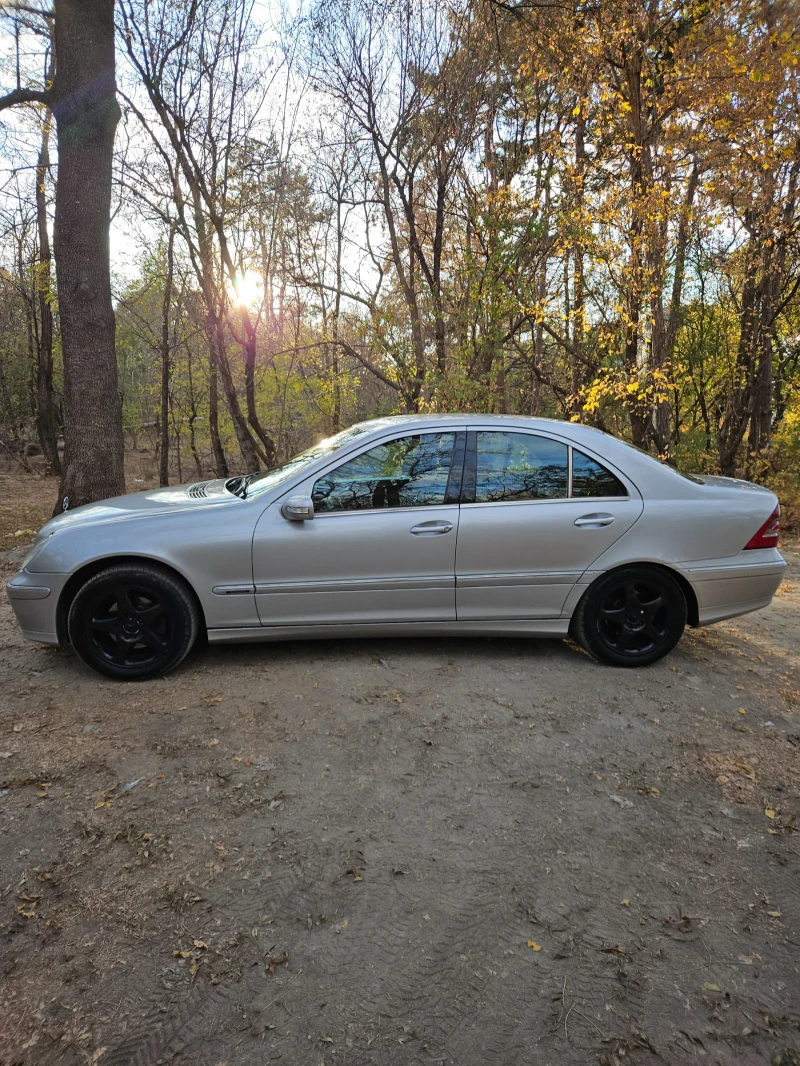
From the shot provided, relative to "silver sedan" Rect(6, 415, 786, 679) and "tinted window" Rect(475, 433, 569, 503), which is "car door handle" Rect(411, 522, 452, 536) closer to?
"silver sedan" Rect(6, 415, 786, 679)

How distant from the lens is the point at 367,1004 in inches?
63.0

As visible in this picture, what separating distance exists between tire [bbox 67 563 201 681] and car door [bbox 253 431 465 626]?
475 mm

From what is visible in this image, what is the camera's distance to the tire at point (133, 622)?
3.38 meters

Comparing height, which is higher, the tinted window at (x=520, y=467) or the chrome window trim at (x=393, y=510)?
the tinted window at (x=520, y=467)

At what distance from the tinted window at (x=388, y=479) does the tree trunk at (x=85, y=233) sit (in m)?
3.95

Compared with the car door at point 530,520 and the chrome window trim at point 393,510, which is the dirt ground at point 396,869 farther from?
the chrome window trim at point 393,510

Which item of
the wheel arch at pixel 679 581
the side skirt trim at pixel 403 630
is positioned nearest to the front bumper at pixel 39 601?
the side skirt trim at pixel 403 630

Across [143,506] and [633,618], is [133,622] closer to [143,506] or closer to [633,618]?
[143,506]

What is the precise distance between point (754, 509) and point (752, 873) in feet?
7.61

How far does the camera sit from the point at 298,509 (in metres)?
3.45

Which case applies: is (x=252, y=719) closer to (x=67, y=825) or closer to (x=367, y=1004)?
(x=67, y=825)

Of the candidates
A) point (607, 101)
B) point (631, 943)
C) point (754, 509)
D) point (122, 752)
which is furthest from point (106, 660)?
point (607, 101)

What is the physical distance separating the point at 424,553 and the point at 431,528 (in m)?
0.16

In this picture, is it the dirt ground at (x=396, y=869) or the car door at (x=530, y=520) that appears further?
the car door at (x=530, y=520)
